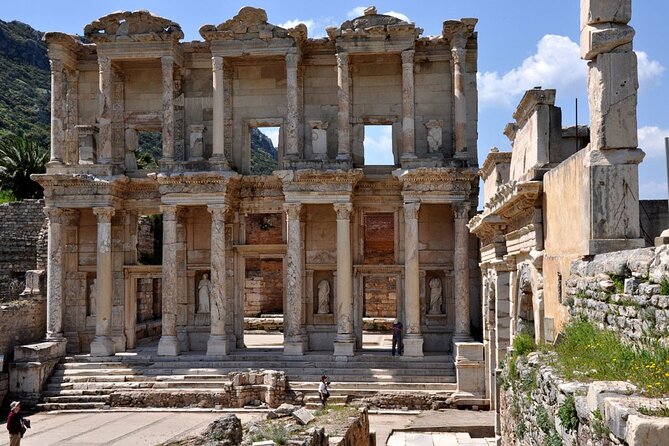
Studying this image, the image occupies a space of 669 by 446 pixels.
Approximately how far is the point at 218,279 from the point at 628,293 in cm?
1746

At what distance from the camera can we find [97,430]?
18.6 m

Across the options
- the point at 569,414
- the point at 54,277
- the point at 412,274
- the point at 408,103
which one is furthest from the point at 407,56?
the point at 569,414

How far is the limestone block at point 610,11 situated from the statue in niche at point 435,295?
51.8 ft

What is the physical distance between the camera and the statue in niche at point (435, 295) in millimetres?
24359

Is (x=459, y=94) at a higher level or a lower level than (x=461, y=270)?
higher

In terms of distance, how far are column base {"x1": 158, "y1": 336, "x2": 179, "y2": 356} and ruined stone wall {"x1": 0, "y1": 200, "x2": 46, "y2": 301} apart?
7.24 meters

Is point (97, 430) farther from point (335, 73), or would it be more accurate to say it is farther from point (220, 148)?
point (335, 73)

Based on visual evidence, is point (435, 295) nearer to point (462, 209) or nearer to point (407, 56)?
point (462, 209)

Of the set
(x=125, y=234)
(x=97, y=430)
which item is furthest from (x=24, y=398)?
(x=125, y=234)

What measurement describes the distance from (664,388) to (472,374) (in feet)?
52.3

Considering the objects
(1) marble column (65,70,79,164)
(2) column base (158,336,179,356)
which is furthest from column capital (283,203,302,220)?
(1) marble column (65,70,79,164)

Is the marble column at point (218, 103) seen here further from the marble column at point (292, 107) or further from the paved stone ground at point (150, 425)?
the paved stone ground at point (150, 425)

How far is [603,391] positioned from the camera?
5387mm

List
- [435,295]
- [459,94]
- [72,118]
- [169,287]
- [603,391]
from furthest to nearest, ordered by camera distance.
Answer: [72,118]
[435,295]
[169,287]
[459,94]
[603,391]
